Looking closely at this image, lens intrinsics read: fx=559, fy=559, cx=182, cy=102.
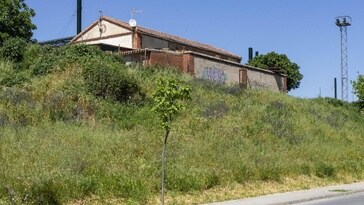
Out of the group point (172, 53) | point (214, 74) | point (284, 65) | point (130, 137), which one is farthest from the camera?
point (284, 65)

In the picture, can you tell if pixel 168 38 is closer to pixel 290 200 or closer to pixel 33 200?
pixel 290 200

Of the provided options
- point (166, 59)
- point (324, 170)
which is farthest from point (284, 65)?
point (324, 170)

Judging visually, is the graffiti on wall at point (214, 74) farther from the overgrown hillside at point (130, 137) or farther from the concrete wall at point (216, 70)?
the overgrown hillside at point (130, 137)

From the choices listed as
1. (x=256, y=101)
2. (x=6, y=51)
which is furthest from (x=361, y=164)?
(x=6, y=51)

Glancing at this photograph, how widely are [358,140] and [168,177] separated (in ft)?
60.4

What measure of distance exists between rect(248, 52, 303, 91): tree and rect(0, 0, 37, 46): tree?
2664 cm

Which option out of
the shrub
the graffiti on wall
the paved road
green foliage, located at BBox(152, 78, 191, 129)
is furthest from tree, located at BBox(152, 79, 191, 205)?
the graffiti on wall

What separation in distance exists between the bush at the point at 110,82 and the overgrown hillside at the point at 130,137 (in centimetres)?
5

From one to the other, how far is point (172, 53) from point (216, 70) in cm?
487

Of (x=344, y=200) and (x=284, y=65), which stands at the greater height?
(x=284, y=65)

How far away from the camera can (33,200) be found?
1398cm

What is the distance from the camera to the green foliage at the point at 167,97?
1436 cm

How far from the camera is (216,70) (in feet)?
132

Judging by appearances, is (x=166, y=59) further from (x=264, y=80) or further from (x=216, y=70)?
(x=264, y=80)
